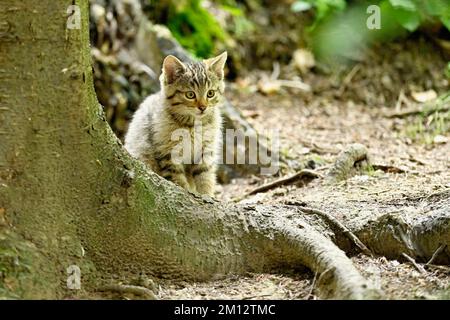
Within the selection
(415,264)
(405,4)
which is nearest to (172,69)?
(415,264)

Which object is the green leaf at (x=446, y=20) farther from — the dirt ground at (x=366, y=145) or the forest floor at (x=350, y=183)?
the forest floor at (x=350, y=183)

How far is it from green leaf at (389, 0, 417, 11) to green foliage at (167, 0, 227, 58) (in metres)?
2.17

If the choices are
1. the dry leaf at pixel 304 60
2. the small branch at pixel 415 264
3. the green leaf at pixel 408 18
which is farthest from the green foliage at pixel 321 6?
the small branch at pixel 415 264

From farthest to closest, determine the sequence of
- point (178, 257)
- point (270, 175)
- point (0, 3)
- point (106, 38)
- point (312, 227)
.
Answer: point (106, 38) → point (270, 175) → point (312, 227) → point (178, 257) → point (0, 3)

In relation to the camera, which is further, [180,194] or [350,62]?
[350,62]

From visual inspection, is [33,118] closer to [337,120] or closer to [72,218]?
[72,218]

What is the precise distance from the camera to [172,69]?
5141mm

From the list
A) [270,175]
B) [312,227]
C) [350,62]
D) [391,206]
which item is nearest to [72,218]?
[312,227]

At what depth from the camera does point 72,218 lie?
10.9ft

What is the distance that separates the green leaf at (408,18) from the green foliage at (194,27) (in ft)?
6.98

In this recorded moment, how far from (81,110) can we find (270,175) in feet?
10.1

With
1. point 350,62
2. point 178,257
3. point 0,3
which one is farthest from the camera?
point 350,62

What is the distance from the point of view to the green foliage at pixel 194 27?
25.9 feet
